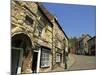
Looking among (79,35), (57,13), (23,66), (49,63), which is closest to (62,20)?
(57,13)

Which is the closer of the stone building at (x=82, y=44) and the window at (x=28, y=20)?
the window at (x=28, y=20)

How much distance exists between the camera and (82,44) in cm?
335

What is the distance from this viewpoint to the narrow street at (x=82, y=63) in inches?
131

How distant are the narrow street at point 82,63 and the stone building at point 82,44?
7cm

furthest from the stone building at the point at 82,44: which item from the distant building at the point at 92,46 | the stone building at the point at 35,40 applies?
the stone building at the point at 35,40

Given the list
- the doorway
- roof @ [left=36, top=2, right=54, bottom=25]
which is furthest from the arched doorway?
roof @ [left=36, top=2, right=54, bottom=25]

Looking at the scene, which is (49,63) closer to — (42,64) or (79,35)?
(42,64)

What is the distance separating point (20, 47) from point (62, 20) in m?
0.66

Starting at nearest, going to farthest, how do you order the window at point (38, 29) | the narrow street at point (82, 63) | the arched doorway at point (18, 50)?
the arched doorway at point (18, 50) → the window at point (38, 29) → the narrow street at point (82, 63)

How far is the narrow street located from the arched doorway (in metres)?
0.68

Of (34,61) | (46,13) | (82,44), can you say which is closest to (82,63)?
(82,44)

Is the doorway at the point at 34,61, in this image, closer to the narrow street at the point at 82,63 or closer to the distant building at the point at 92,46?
the narrow street at the point at 82,63

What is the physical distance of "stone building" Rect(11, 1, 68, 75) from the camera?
300 cm

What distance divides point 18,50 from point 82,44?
884mm
